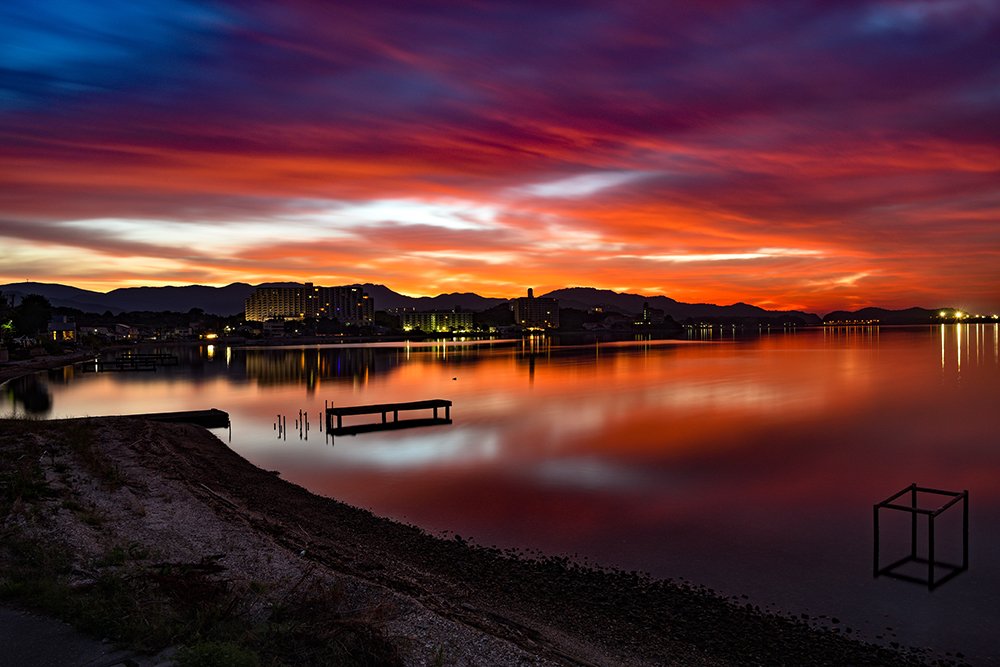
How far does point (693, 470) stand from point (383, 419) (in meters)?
21.5

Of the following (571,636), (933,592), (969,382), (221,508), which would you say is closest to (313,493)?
(221,508)

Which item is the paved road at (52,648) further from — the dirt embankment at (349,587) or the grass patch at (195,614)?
the dirt embankment at (349,587)

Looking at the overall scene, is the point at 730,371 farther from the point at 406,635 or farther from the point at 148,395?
the point at 406,635

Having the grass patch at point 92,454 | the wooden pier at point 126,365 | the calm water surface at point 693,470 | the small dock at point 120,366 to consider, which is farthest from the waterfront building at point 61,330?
the grass patch at point 92,454

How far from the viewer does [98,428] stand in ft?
97.8

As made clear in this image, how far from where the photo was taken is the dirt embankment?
9.95m

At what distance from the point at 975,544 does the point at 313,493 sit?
22.5 metres

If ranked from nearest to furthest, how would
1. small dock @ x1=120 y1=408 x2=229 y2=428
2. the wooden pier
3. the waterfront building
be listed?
small dock @ x1=120 y1=408 x2=229 y2=428 → the wooden pier → the waterfront building

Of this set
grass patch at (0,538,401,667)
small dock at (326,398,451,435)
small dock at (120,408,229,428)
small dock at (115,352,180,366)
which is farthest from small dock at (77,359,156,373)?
grass patch at (0,538,401,667)

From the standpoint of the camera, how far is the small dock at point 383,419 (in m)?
41.5

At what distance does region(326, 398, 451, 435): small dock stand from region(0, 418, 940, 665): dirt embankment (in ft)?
64.6

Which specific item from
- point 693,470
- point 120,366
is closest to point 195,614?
point 693,470

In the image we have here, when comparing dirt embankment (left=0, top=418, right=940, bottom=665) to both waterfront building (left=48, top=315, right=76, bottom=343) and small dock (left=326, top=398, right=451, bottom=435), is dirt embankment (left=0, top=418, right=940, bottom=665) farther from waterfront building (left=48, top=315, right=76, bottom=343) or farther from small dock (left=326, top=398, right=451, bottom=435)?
waterfront building (left=48, top=315, right=76, bottom=343)

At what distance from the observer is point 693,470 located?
30656 millimetres
